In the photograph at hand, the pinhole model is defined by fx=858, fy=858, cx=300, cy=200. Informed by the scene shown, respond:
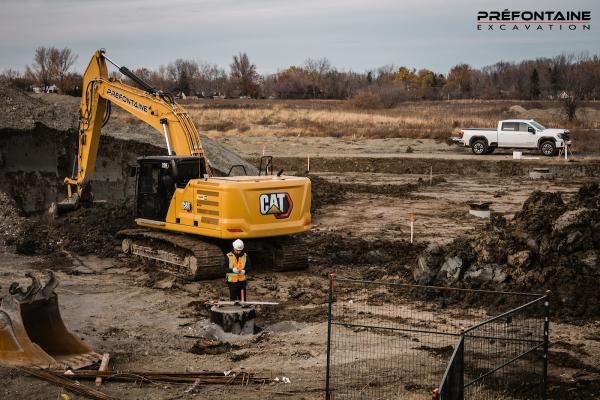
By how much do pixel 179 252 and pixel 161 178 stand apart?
154cm

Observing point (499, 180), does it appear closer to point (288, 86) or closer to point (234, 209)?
point (234, 209)

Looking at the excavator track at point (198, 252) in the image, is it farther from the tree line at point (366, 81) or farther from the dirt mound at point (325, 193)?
the tree line at point (366, 81)

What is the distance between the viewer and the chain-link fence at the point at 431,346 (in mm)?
9570

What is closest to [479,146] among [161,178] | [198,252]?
[161,178]

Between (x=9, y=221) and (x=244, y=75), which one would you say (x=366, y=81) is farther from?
(x=9, y=221)

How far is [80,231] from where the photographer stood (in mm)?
19781

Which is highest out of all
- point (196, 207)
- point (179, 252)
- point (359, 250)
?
point (196, 207)

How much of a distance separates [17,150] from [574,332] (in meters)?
16.1

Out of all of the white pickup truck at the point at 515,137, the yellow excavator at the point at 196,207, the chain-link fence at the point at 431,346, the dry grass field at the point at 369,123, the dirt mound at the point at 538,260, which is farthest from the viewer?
the dry grass field at the point at 369,123

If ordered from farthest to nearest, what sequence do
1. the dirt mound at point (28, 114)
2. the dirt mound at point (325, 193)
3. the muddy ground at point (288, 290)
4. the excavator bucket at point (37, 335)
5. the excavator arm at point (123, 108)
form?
the dirt mound at point (325, 193) < the dirt mound at point (28, 114) < the excavator arm at point (123, 108) < the excavator bucket at point (37, 335) < the muddy ground at point (288, 290)

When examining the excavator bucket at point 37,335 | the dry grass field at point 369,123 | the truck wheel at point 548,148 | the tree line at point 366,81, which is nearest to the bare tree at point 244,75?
the tree line at point 366,81

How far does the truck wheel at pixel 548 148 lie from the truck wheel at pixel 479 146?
2590 millimetres

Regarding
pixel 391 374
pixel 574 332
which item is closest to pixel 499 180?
pixel 574 332

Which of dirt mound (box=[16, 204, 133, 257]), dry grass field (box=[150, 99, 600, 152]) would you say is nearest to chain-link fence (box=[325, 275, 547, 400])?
dirt mound (box=[16, 204, 133, 257])
